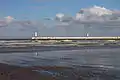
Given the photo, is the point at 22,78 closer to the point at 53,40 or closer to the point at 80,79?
the point at 80,79

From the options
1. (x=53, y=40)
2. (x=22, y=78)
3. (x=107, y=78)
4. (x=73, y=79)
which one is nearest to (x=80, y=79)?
(x=73, y=79)

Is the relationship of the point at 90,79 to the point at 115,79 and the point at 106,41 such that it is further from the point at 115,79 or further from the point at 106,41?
the point at 106,41

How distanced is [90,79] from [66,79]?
1988 millimetres

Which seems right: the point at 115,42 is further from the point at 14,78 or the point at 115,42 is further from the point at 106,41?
the point at 14,78

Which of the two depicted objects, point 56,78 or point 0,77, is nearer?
point 0,77

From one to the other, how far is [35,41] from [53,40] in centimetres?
982

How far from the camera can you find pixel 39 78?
73.4 feet

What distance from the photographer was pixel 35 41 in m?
146

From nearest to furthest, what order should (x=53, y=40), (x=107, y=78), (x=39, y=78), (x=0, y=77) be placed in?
(x=0, y=77)
(x=39, y=78)
(x=107, y=78)
(x=53, y=40)

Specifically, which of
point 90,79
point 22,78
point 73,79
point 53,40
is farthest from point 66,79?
point 53,40

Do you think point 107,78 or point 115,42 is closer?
point 107,78

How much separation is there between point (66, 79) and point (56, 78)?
0.83 meters

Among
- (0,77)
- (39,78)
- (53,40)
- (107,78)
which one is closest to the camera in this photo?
(0,77)

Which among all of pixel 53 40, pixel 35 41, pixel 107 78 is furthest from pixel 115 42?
pixel 107 78
